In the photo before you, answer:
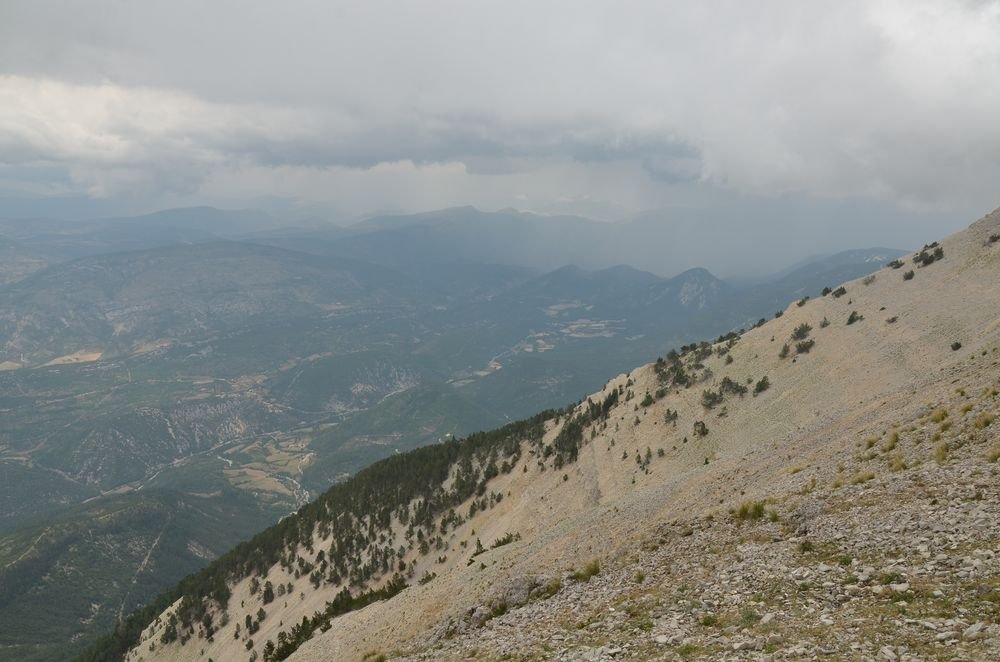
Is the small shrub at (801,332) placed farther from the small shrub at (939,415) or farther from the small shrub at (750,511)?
the small shrub at (750,511)

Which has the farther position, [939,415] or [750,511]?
[939,415]

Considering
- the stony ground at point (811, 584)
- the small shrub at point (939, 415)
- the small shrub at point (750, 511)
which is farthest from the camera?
the small shrub at point (939, 415)

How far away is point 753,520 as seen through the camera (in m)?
27.7

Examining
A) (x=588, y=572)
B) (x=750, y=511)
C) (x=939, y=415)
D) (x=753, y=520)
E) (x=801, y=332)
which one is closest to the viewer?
(x=753, y=520)

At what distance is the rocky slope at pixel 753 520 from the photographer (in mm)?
18328

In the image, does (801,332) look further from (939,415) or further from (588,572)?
(588,572)

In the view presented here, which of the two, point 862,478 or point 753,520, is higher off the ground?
point 862,478

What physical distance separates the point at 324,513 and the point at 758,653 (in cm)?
13069

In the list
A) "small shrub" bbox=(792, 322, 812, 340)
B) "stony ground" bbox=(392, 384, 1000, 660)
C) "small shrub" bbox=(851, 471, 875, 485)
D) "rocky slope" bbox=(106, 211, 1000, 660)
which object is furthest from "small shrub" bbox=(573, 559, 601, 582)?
"small shrub" bbox=(792, 322, 812, 340)

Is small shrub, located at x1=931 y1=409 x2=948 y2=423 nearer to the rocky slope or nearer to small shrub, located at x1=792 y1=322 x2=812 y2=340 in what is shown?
the rocky slope

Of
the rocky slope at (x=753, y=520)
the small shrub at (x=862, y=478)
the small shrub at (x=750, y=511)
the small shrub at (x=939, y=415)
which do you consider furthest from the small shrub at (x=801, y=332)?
the small shrub at (x=750, y=511)

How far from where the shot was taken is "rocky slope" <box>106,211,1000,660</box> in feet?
60.1

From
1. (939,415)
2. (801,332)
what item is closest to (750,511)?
(939,415)

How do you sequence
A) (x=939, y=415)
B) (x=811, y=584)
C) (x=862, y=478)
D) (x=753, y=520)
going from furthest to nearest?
(x=939, y=415) < (x=753, y=520) < (x=862, y=478) < (x=811, y=584)
